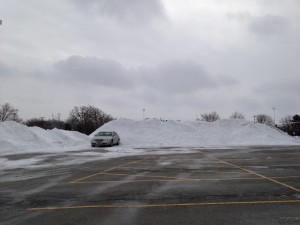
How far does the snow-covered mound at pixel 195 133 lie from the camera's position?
48031 mm

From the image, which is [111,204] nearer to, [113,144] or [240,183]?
[240,183]

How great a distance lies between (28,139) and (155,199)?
31.6m

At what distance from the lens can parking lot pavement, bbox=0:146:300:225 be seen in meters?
7.38

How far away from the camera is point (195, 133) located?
5259 cm

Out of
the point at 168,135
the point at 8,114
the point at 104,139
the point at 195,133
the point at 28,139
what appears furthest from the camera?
the point at 8,114

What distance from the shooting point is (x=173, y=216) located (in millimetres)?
7516

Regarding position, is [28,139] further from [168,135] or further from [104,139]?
[168,135]

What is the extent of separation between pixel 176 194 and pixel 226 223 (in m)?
3.17

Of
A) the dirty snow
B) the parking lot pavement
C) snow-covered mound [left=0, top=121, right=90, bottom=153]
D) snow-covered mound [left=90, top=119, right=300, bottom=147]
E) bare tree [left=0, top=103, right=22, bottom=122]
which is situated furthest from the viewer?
bare tree [left=0, top=103, right=22, bottom=122]

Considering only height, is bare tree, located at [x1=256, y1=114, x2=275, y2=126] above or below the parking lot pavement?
above

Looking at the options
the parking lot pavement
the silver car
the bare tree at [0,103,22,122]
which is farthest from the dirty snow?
the bare tree at [0,103,22,122]

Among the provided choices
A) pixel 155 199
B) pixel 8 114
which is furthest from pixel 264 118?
pixel 155 199

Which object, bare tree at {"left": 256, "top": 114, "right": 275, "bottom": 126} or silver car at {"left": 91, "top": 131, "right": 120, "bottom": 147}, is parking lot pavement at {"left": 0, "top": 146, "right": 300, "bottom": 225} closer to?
silver car at {"left": 91, "top": 131, "right": 120, "bottom": 147}

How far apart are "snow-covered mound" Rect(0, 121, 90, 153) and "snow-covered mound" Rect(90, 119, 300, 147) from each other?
7.28 m
